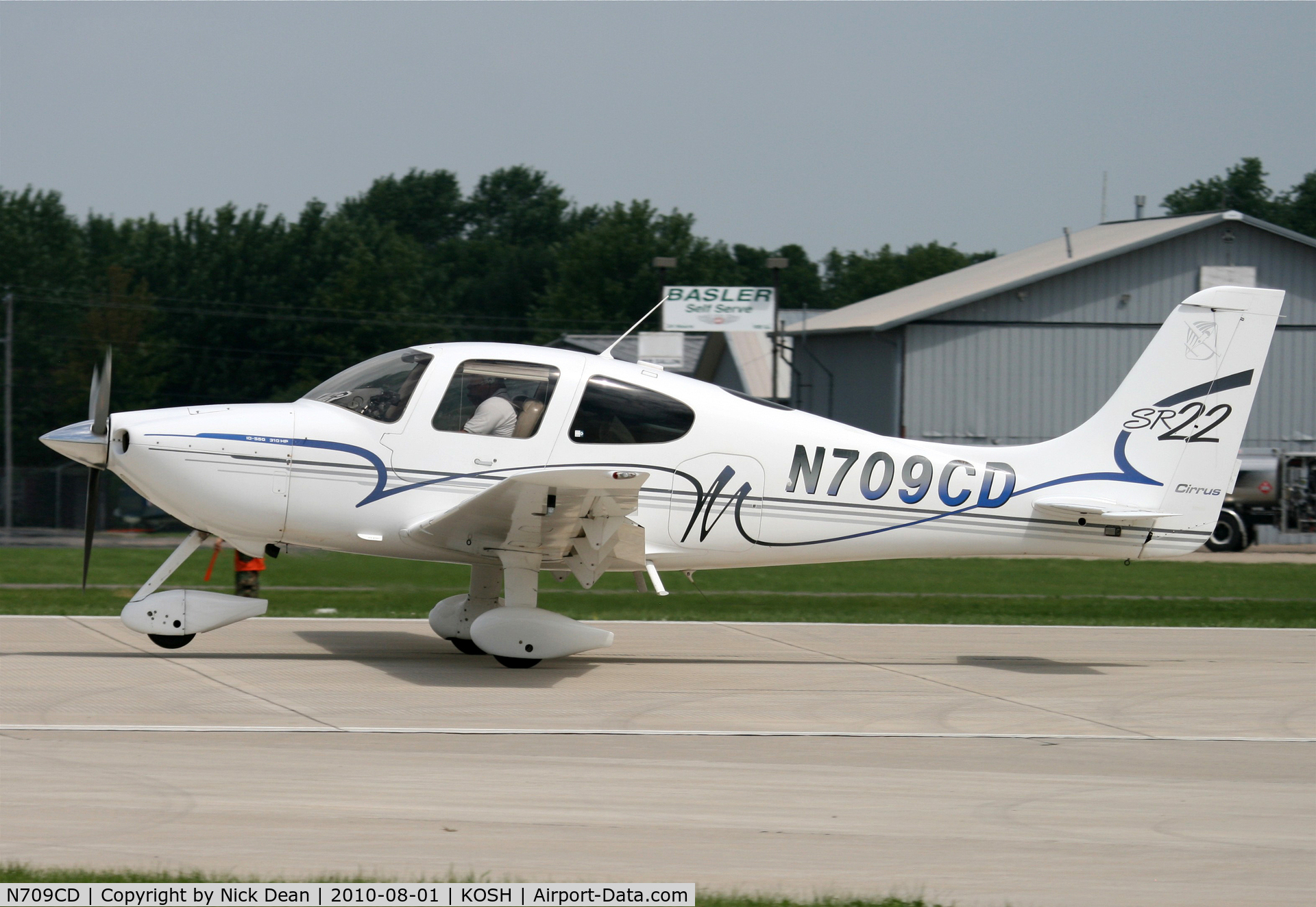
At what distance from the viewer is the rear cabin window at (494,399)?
32.3ft

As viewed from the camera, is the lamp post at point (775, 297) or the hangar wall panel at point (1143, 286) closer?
the lamp post at point (775, 297)

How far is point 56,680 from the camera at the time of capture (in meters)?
9.12

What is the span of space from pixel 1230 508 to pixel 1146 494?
22423mm

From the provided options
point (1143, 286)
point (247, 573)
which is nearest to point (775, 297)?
point (1143, 286)

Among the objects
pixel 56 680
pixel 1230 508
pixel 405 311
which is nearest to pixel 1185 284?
pixel 1230 508

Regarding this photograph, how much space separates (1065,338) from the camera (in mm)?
33250

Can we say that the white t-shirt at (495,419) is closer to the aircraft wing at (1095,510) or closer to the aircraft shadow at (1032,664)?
the aircraft wing at (1095,510)

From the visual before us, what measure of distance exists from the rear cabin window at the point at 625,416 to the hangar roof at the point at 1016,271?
23.2 meters

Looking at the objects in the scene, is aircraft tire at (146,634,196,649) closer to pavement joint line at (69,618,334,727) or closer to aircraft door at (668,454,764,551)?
pavement joint line at (69,618,334,727)

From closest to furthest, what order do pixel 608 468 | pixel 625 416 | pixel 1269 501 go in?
pixel 608 468 → pixel 625 416 → pixel 1269 501

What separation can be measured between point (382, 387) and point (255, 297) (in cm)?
5615

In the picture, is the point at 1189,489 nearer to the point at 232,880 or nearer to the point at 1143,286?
the point at 232,880

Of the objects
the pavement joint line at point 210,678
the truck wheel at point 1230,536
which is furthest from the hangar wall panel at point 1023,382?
the pavement joint line at point 210,678

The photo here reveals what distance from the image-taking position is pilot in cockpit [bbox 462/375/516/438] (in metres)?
9.87
